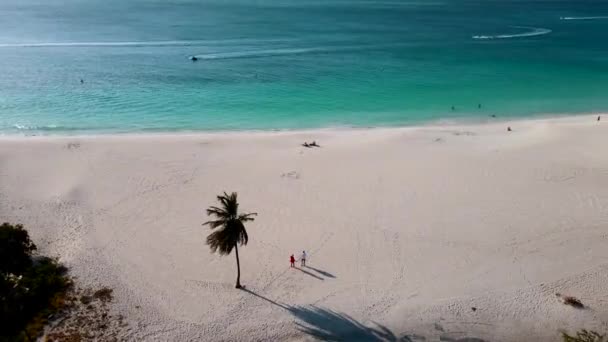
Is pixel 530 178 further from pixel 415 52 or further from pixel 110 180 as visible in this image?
pixel 415 52

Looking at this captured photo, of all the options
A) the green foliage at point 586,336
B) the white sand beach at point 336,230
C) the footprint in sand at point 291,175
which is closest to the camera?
the green foliage at point 586,336

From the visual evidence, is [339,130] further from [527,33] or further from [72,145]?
[527,33]

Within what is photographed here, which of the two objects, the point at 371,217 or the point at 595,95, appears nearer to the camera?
the point at 371,217

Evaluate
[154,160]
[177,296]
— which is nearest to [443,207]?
[177,296]

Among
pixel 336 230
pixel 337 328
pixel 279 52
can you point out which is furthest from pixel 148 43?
pixel 337 328

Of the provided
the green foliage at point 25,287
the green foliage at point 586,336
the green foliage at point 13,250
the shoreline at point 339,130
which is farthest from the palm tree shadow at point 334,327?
the shoreline at point 339,130

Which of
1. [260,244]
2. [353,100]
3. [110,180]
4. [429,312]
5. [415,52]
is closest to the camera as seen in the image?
[429,312]

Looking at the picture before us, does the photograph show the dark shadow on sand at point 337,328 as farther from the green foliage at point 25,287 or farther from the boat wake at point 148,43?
the boat wake at point 148,43
